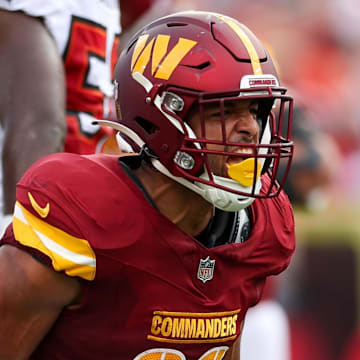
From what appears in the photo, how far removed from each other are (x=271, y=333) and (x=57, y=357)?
2.00 metres

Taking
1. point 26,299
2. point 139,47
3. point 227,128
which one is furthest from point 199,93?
point 26,299

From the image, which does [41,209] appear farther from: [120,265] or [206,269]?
[206,269]

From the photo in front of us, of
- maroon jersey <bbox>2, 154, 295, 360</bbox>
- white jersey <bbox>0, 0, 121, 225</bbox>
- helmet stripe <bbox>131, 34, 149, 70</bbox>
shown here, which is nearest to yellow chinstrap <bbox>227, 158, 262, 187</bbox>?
maroon jersey <bbox>2, 154, 295, 360</bbox>

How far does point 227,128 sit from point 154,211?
231mm

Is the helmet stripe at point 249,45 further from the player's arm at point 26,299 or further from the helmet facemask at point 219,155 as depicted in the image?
the player's arm at point 26,299

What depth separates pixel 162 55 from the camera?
1839 millimetres

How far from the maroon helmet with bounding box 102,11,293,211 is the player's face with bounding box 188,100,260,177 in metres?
0.01

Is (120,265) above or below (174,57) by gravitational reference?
below

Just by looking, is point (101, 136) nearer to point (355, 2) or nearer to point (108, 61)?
point (108, 61)

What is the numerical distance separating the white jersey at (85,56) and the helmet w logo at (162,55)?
0.84 metres

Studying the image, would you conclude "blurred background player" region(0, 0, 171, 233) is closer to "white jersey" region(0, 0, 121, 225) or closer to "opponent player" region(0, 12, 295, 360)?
"white jersey" region(0, 0, 121, 225)

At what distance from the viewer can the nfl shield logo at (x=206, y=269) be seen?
6.17 ft

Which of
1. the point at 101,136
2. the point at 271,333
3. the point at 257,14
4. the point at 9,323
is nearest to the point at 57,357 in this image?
the point at 9,323

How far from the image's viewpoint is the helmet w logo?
1.82 m
